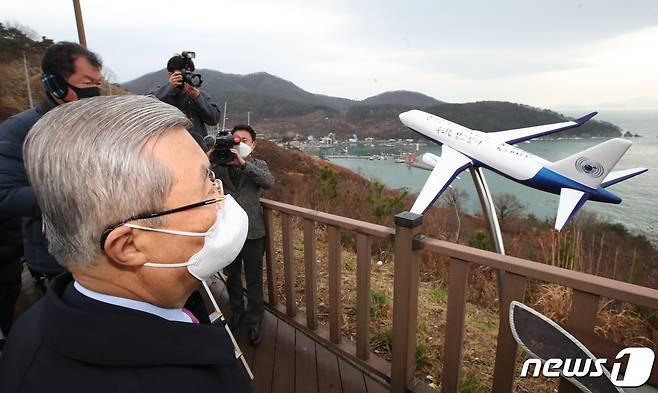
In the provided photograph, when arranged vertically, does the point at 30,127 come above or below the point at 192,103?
below

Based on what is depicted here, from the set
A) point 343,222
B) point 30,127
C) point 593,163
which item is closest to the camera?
point 30,127

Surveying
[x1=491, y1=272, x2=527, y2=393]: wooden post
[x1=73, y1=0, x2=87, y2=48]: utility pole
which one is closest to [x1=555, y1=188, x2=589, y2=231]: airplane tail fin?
[x1=491, y1=272, x2=527, y2=393]: wooden post

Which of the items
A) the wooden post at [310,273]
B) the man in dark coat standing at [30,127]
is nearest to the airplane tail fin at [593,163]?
the wooden post at [310,273]

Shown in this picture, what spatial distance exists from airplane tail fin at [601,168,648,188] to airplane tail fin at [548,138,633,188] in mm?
271

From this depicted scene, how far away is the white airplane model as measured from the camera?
319cm

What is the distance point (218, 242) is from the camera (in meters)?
0.91

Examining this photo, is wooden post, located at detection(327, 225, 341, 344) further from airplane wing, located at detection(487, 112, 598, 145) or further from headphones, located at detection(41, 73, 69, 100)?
airplane wing, located at detection(487, 112, 598, 145)

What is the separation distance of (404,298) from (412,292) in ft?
0.23

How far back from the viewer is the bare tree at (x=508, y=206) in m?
15.7

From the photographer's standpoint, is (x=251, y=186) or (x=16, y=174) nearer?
(x=16, y=174)

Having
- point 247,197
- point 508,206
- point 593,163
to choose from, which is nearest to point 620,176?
→ point 593,163

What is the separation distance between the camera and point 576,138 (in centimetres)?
542

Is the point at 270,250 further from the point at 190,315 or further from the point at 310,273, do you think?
the point at 190,315

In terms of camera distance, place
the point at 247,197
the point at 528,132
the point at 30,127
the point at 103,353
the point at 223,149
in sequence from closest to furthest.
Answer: the point at 103,353 < the point at 30,127 < the point at 223,149 < the point at 247,197 < the point at 528,132
